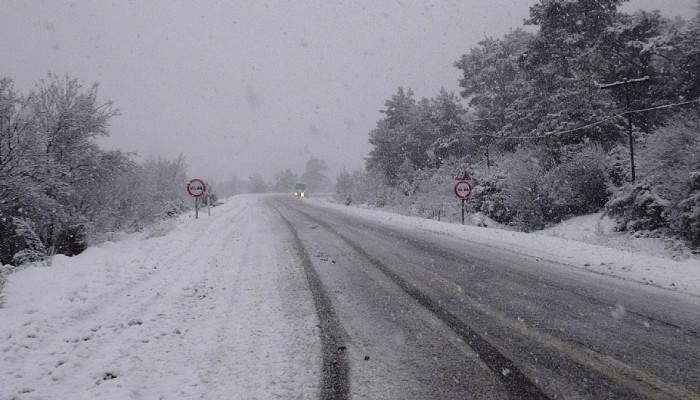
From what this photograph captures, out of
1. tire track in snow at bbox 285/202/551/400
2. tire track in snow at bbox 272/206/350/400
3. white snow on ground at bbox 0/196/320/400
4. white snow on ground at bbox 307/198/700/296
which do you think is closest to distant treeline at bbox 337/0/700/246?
white snow on ground at bbox 307/198/700/296

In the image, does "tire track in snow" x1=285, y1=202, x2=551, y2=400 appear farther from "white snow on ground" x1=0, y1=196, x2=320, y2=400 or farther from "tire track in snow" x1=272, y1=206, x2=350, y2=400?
"white snow on ground" x1=0, y1=196, x2=320, y2=400

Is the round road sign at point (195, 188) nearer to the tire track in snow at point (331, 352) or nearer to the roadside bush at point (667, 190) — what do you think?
the tire track in snow at point (331, 352)

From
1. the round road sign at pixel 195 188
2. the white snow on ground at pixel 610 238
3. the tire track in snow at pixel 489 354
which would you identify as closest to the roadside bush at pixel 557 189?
the white snow on ground at pixel 610 238

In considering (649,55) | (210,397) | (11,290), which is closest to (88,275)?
(11,290)

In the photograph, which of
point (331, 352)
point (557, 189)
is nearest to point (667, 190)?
point (557, 189)

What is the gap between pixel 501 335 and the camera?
3.87 metres

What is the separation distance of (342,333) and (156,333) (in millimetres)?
1924

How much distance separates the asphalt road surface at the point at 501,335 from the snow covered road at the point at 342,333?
0.02m

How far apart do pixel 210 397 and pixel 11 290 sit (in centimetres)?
444

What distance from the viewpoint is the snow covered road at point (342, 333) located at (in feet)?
9.48

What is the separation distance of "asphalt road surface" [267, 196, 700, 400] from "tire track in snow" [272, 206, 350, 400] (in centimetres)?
1

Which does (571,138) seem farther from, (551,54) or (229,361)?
(229,361)

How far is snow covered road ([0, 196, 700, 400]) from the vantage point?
289 centimetres

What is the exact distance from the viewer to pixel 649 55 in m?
20.4
